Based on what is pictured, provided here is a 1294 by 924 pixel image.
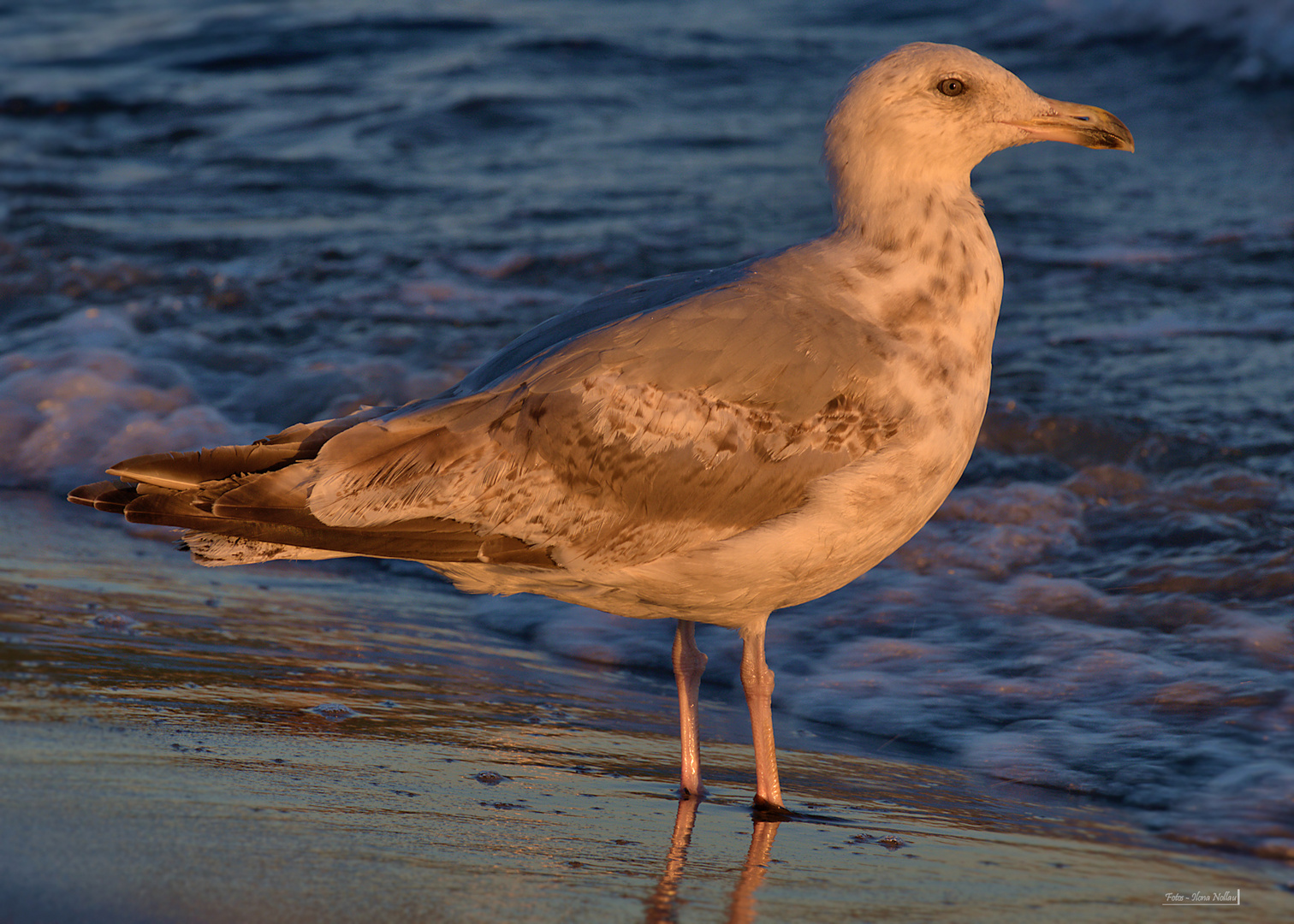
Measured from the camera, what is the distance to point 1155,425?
281 inches

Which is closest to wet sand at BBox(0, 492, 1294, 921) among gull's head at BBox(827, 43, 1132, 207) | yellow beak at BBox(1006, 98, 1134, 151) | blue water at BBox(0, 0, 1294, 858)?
blue water at BBox(0, 0, 1294, 858)

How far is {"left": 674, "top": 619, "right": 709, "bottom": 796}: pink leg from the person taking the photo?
4.04 meters

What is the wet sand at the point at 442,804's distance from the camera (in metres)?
3.24

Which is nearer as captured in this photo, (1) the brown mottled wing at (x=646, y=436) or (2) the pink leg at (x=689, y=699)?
(1) the brown mottled wing at (x=646, y=436)

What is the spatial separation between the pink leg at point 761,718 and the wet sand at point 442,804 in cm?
7

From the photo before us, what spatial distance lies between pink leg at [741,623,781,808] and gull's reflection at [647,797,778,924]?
11cm

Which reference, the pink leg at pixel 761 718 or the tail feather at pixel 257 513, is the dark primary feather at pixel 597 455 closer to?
the tail feather at pixel 257 513

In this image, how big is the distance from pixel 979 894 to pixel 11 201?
35.7 ft

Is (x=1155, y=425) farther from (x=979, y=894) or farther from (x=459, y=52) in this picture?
(x=459, y=52)

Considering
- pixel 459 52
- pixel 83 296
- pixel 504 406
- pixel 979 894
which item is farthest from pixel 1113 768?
pixel 459 52

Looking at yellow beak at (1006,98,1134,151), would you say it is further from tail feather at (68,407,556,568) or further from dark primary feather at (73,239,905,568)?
tail feather at (68,407,556,568)

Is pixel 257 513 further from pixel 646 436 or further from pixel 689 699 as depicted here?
pixel 689 699
